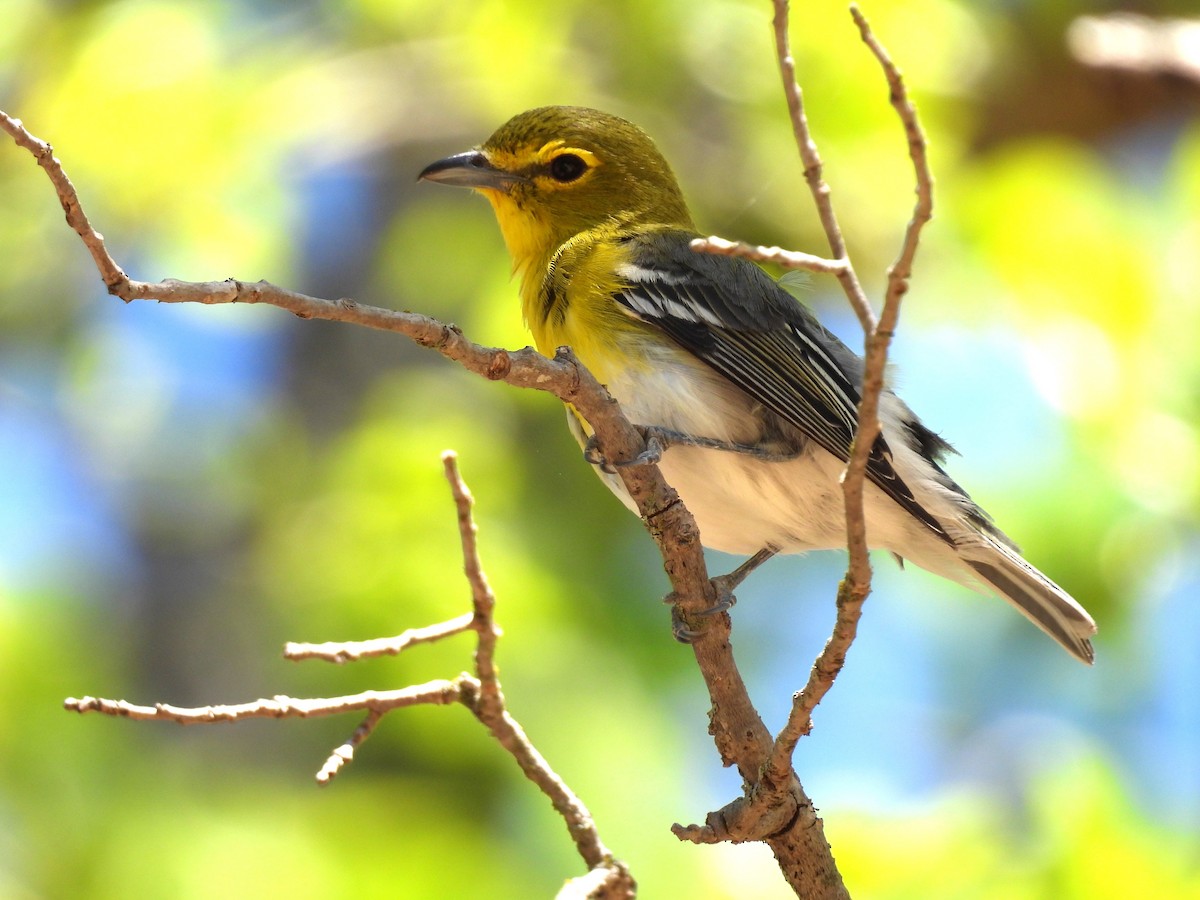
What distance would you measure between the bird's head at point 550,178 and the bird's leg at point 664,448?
3.34ft

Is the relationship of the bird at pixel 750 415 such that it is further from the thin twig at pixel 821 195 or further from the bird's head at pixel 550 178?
the thin twig at pixel 821 195

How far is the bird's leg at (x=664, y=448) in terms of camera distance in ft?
9.20

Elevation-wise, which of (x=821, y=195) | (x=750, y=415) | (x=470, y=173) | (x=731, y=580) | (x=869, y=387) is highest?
(x=470, y=173)

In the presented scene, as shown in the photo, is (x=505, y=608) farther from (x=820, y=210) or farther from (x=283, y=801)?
(x=820, y=210)

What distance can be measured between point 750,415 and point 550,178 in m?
1.20

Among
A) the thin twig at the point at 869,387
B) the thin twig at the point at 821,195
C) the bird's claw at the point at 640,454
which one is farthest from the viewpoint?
the bird's claw at the point at 640,454

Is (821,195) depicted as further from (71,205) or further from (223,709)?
(223,709)

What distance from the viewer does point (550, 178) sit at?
423cm

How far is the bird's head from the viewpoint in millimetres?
4191

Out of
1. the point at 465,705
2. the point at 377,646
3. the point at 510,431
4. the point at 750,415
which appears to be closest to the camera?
the point at 377,646

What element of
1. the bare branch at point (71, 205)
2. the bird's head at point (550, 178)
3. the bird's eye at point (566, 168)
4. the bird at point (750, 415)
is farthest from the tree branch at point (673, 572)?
the bird's eye at point (566, 168)

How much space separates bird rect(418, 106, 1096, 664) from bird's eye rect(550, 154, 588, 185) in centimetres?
35

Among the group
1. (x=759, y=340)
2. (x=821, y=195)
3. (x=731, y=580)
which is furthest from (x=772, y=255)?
(x=759, y=340)

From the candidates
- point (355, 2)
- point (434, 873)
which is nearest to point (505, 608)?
point (434, 873)
